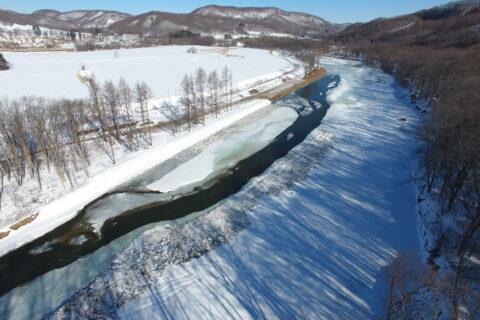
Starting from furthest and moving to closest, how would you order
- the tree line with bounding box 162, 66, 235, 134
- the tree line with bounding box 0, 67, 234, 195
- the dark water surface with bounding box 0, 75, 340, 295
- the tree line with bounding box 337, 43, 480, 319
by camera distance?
1. the tree line with bounding box 162, 66, 235, 134
2. the tree line with bounding box 0, 67, 234, 195
3. the dark water surface with bounding box 0, 75, 340, 295
4. the tree line with bounding box 337, 43, 480, 319

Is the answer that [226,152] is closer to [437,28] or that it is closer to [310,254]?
[310,254]

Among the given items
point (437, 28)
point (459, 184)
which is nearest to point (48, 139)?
point (459, 184)

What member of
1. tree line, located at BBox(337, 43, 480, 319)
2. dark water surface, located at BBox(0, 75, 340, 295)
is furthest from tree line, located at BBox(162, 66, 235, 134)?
tree line, located at BBox(337, 43, 480, 319)

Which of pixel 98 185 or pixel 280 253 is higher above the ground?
pixel 280 253

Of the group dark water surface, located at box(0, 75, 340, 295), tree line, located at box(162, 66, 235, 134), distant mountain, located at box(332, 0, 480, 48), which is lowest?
dark water surface, located at box(0, 75, 340, 295)

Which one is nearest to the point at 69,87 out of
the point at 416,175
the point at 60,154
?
the point at 60,154

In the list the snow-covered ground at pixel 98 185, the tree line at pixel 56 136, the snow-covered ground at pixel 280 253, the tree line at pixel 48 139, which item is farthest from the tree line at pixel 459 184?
the tree line at pixel 48 139

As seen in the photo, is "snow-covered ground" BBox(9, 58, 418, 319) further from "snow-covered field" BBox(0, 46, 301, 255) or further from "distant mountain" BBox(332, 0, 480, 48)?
"distant mountain" BBox(332, 0, 480, 48)

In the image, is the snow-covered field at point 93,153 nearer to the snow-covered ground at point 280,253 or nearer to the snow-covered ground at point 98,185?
the snow-covered ground at point 98,185
